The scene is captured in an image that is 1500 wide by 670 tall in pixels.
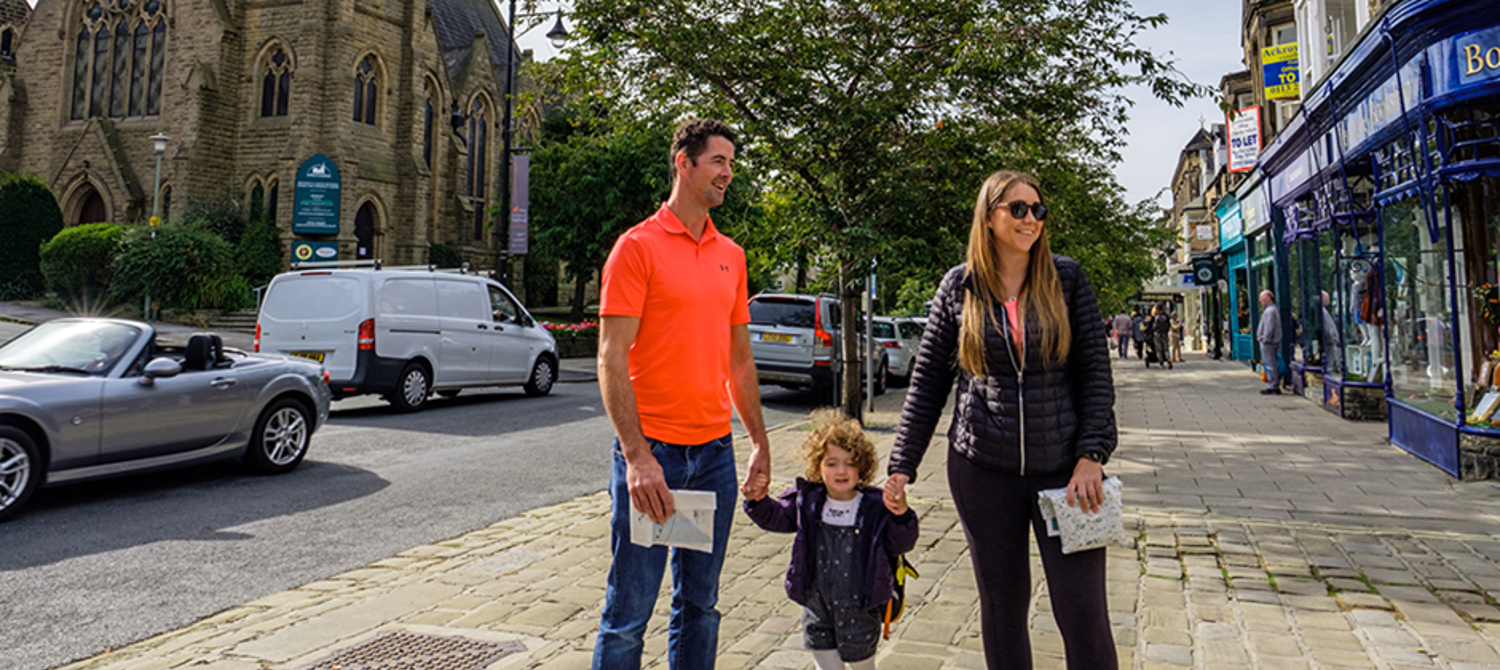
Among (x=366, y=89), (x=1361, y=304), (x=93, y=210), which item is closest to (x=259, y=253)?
(x=366, y=89)

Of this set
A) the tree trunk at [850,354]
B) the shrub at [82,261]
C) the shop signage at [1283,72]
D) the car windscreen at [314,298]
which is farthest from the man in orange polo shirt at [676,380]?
the shrub at [82,261]

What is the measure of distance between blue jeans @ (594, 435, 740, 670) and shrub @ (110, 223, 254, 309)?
27455 millimetres

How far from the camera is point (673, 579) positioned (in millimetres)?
2457

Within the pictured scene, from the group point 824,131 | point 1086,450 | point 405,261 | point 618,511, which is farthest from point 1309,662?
point 405,261

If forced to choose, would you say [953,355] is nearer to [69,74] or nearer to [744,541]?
[744,541]

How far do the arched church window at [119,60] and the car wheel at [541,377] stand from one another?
27540 millimetres

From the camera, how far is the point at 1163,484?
7.14 meters

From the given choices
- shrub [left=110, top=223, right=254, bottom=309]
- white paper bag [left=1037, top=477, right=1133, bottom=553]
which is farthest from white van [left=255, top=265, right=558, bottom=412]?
shrub [left=110, top=223, right=254, bottom=309]

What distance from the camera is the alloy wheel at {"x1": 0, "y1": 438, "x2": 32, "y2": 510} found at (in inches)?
217

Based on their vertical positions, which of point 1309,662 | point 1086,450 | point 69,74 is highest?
point 69,74

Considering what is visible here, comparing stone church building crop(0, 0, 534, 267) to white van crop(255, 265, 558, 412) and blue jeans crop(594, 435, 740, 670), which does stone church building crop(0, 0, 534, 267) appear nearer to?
white van crop(255, 265, 558, 412)

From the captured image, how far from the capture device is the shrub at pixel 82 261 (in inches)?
1012

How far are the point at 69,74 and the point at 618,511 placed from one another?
4196 cm

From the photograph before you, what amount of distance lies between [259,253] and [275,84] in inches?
276
